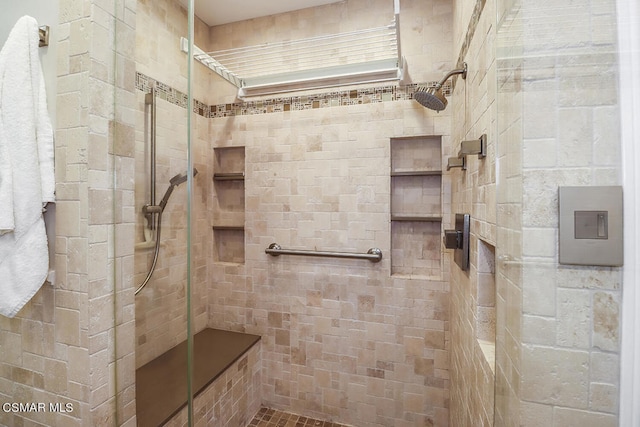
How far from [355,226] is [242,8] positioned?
1.61 m

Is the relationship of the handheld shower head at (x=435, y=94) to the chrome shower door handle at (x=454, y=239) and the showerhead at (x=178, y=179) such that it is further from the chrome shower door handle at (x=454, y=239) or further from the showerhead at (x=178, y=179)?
the showerhead at (x=178, y=179)

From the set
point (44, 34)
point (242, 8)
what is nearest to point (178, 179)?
point (44, 34)

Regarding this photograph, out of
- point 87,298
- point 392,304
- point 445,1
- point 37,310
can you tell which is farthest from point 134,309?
point 445,1

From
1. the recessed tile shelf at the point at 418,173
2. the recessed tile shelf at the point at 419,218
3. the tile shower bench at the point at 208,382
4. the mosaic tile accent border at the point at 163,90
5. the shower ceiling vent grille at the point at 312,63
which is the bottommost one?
the tile shower bench at the point at 208,382

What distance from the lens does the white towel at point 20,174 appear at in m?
0.77

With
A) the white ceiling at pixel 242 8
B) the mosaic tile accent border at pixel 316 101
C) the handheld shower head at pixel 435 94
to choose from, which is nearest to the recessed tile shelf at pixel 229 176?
the mosaic tile accent border at pixel 316 101

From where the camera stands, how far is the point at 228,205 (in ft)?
6.93

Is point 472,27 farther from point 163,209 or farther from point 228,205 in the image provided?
point 228,205

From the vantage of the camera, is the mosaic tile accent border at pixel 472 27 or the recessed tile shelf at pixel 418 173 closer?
the mosaic tile accent border at pixel 472 27

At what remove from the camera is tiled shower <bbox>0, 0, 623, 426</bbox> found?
54 cm

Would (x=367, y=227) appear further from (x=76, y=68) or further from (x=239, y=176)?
(x=76, y=68)

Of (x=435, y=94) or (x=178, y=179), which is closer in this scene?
(x=178, y=179)

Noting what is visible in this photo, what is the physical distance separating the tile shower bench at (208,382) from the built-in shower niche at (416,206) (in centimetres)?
112

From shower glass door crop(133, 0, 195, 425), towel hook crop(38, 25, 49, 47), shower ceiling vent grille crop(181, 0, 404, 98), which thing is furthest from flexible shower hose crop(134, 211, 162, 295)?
shower ceiling vent grille crop(181, 0, 404, 98)
